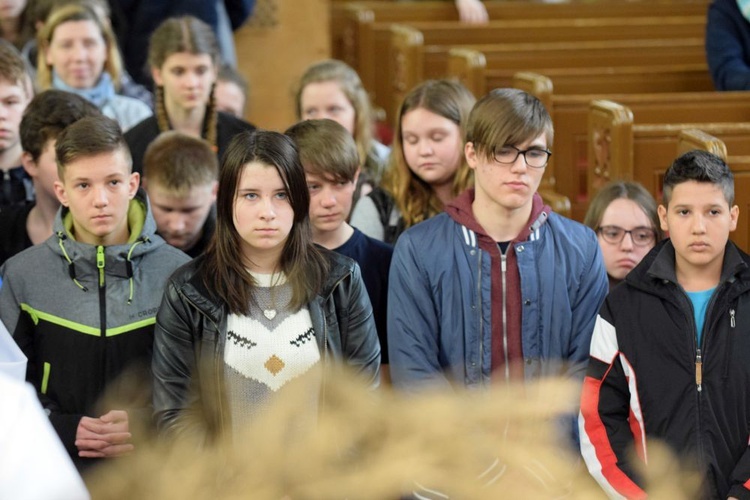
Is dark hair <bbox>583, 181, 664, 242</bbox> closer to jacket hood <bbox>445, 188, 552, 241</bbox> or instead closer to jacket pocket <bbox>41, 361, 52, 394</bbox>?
jacket hood <bbox>445, 188, 552, 241</bbox>

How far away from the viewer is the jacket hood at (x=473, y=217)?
3018mm

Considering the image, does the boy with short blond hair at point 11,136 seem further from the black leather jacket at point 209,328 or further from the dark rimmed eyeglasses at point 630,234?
the dark rimmed eyeglasses at point 630,234

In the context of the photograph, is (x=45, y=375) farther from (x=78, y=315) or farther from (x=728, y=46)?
(x=728, y=46)

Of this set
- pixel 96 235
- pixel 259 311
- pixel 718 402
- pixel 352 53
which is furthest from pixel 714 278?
pixel 352 53

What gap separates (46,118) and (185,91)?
3.27 ft

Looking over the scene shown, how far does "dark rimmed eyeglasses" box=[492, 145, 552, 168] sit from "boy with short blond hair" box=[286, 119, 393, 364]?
53 cm

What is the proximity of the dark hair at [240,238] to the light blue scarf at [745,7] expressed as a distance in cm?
358

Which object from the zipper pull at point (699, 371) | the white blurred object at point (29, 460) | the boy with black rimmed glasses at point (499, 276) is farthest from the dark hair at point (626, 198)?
the white blurred object at point (29, 460)

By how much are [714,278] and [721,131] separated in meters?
1.33

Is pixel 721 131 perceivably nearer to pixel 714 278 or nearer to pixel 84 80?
pixel 714 278

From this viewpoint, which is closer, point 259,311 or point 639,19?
point 259,311

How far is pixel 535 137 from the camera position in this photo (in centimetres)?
294

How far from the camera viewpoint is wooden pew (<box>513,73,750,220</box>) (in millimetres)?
4668

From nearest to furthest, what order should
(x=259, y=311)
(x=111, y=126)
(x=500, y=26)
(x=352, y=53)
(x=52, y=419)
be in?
1. (x=259, y=311)
2. (x=52, y=419)
3. (x=111, y=126)
4. (x=500, y=26)
5. (x=352, y=53)
